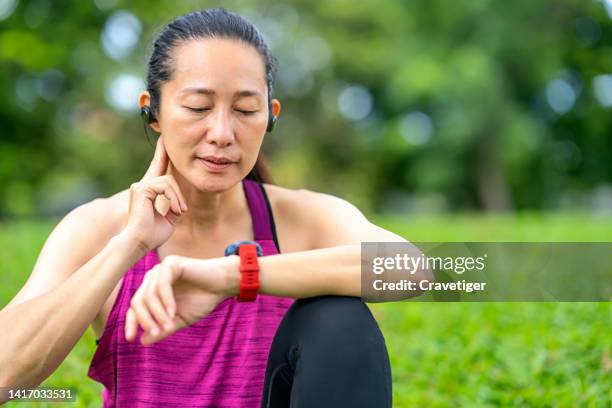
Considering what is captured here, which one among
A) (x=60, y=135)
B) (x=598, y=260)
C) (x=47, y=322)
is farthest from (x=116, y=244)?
(x=60, y=135)

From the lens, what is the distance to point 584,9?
26219 millimetres

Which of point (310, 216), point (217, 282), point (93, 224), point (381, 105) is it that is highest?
point (381, 105)

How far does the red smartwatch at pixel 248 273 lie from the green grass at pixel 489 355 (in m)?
1.41

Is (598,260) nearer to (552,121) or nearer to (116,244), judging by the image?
(116,244)

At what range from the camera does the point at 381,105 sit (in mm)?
30500

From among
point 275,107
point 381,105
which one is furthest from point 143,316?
point 381,105

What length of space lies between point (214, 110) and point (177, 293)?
1.96ft

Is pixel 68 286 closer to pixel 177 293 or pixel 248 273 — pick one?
pixel 177 293

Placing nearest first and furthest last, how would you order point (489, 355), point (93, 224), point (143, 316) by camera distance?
point (143, 316), point (93, 224), point (489, 355)

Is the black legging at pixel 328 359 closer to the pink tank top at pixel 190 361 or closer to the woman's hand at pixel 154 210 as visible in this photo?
the pink tank top at pixel 190 361

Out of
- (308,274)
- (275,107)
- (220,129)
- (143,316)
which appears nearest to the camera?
(143,316)

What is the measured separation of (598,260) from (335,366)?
4.46m

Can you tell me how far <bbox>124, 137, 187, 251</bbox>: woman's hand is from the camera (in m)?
2.30

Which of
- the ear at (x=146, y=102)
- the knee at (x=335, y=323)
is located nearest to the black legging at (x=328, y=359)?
the knee at (x=335, y=323)
